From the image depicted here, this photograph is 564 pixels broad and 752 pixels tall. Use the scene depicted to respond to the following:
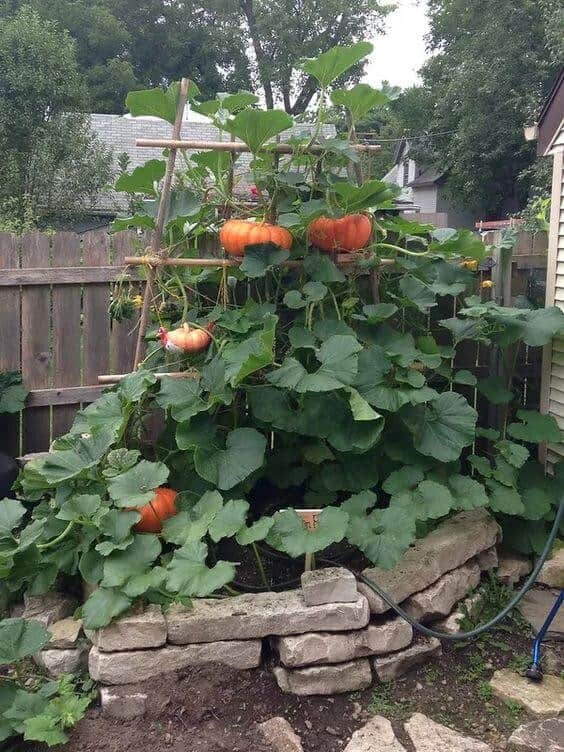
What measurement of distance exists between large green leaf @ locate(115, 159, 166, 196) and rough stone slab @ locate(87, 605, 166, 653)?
1615 millimetres

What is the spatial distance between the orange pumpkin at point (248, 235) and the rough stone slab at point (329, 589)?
121cm

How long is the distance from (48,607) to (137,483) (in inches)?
22.7

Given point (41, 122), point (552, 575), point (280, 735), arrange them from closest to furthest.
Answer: point (280, 735), point (552, 575), point (41, 122)

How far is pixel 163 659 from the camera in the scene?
206 centimetres

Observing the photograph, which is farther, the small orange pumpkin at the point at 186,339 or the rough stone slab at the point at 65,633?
the small orange pumpkin at the point at 186,339

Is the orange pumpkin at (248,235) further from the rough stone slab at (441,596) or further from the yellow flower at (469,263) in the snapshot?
the rough stone slab at (441,596)

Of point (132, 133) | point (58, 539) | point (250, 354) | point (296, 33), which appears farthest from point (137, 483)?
point (296, 33)

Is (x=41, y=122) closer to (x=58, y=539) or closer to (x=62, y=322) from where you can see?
(x=62, y=322)

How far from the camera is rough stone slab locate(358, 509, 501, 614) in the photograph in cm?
231

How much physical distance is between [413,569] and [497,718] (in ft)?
1.65

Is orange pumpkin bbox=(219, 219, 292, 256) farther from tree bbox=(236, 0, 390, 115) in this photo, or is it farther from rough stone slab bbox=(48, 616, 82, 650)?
tree bbox=(236, 0, 390, 115)

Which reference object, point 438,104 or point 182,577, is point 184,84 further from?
point 438,104

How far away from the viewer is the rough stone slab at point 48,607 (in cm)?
235

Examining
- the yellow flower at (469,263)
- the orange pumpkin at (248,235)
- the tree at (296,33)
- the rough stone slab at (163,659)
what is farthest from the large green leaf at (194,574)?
the tree at (296,33)
